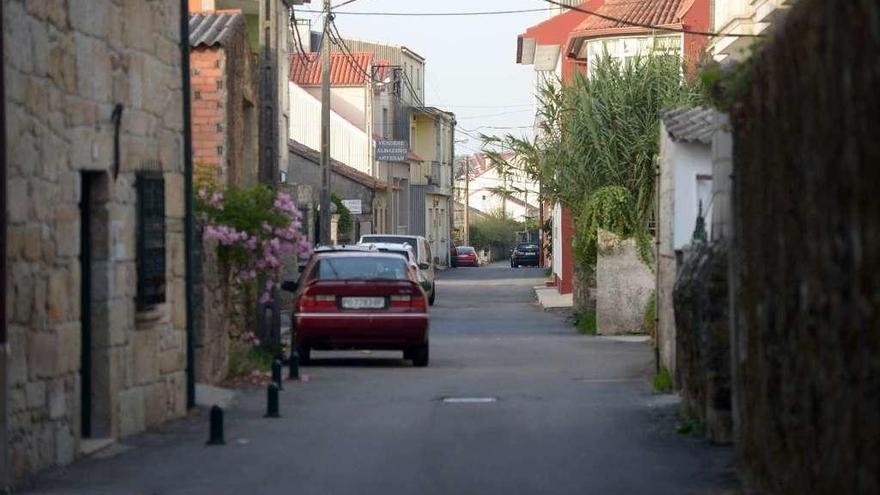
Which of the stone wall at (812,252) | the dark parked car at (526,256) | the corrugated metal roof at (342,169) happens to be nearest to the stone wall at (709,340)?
the stone wall at (812,252)

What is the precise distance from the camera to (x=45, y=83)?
1078 cm

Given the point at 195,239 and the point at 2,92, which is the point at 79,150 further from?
the point at 195,239

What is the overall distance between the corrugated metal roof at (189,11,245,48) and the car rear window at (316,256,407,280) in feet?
11.6

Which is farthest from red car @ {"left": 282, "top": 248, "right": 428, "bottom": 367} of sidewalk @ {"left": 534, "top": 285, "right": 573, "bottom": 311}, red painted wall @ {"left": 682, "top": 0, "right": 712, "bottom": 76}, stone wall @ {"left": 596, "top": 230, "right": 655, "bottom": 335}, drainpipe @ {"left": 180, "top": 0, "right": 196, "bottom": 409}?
sidewalk @ {"left": 534, "top": 285, "right": 573, "bottom": 311}

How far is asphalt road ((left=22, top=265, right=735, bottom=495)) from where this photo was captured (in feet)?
34.1

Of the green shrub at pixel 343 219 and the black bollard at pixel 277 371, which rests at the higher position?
the green shrub at pixel 343 219

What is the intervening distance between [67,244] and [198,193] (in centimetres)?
704

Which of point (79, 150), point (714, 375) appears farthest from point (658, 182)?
point (79, 150)

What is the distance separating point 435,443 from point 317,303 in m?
8.63

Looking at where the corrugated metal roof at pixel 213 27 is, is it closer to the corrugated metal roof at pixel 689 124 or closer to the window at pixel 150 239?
the corrugated metal roof at pixel 689 124

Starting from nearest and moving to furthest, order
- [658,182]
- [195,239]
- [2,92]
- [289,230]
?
[2,92]
[195,239]
[289,230]
[658,182]

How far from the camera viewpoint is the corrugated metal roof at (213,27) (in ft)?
73.0

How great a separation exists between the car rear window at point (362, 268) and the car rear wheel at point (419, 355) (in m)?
1.01

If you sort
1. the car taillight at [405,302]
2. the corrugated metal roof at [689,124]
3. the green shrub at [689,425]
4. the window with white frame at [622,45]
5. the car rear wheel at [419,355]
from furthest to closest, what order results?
1. the window with white frame at [622,45]
2. the car rear wheel at [419,355]
3. the car taillight at [405,302]
4. the corrugated metal roof at [689,124]
5. the green shrub at [689,425]
